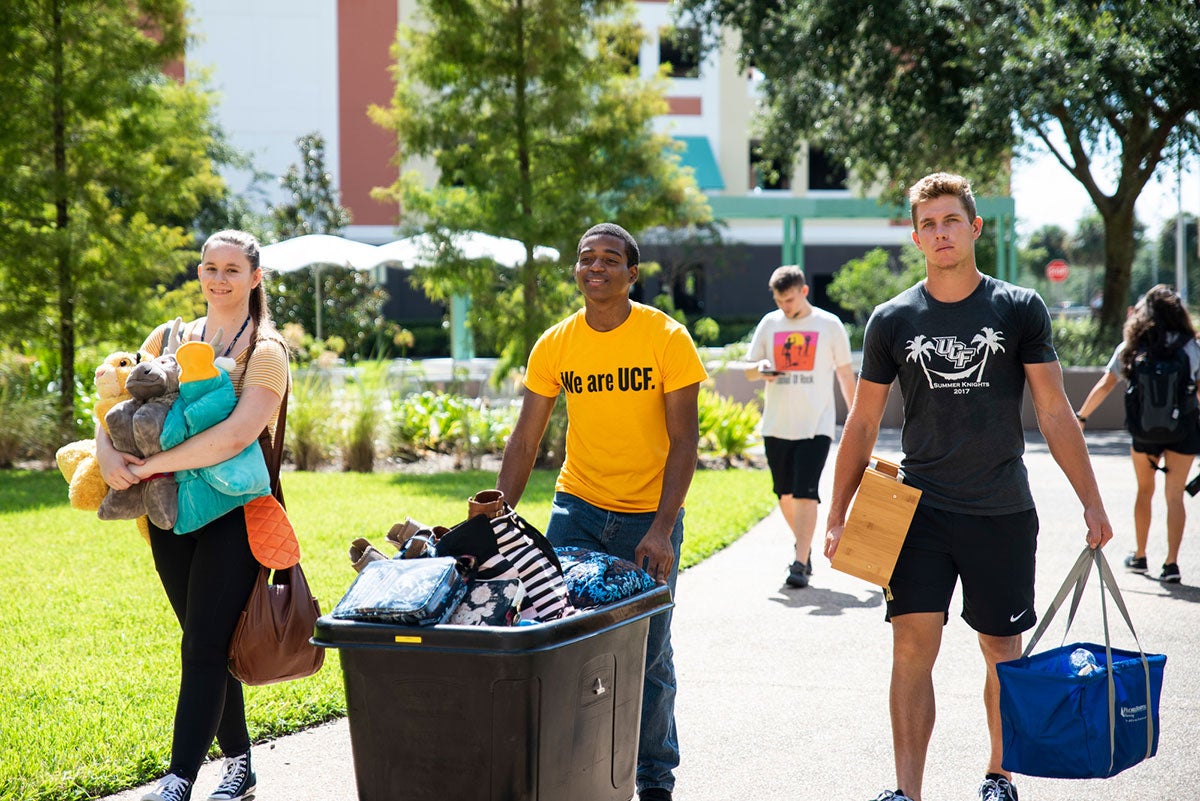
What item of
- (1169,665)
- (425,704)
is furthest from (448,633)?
(1169,665)

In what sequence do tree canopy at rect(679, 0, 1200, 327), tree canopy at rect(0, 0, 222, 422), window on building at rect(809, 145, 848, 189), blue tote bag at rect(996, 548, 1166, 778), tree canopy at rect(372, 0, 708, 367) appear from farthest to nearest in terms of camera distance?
window on building at rect(809, 145, 848, 189), tree canopy at rect(679, 0, 1200, 327), tree canopy at rect(372, 0, 708, 367), tree canopy at rect(0, 0, 222, 422), blue tote bag at rect(996, 548, 1166, 778)

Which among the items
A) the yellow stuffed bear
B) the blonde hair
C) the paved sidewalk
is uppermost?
the blonde hair

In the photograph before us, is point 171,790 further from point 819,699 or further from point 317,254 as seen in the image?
point 317,254

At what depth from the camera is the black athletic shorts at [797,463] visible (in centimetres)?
803

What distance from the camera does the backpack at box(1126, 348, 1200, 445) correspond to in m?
7.95

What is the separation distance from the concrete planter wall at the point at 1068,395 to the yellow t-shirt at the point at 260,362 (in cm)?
1428

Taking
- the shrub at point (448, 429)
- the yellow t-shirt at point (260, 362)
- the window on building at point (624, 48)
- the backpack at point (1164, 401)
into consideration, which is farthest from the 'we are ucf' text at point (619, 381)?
the window on building at point (624, 48)

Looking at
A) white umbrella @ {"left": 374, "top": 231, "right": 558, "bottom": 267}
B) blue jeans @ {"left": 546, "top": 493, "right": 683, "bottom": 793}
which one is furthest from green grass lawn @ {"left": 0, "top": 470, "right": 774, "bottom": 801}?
white umbrella @ {"left": 374, "top": 231, "right": 558, "bottom": 267}

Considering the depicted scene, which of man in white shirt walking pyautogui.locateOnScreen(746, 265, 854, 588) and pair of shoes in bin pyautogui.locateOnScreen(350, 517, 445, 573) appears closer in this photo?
pair of shoes in bin pyautogui.locateOnScreen(350, 517, 445, 573)

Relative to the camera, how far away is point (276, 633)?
154 inches

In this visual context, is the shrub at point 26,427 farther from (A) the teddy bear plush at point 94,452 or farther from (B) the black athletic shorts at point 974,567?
(B) the black athletic shorts at point 974,567

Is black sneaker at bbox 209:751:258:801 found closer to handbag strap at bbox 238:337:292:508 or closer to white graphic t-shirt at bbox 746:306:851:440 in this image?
handbag strap at bbox 238:337:292:508

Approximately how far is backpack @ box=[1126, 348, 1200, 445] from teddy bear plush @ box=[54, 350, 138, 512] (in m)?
6.47

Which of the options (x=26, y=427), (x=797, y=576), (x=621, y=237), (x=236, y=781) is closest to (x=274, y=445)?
(x=236, y=781)
